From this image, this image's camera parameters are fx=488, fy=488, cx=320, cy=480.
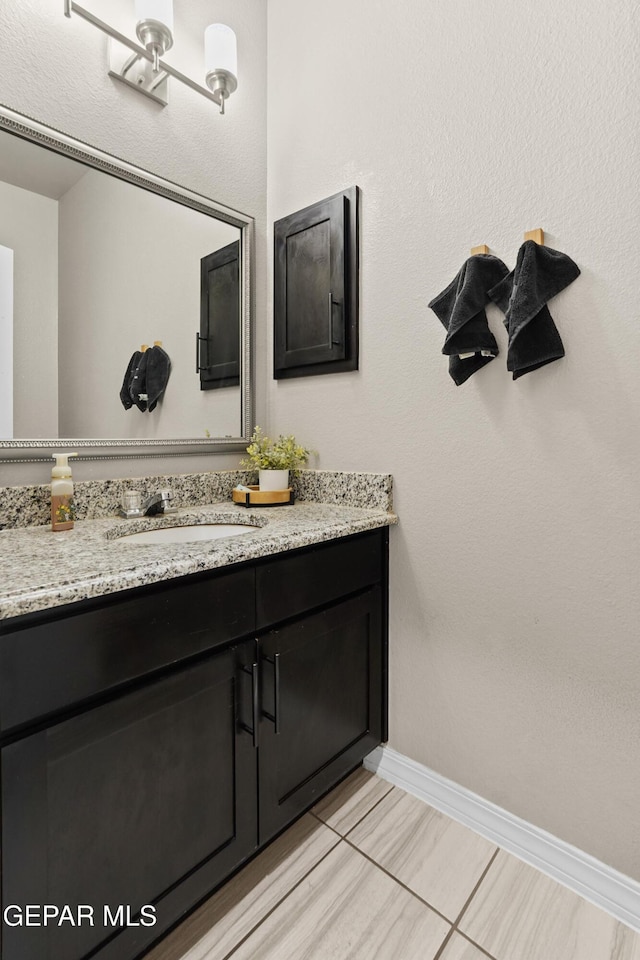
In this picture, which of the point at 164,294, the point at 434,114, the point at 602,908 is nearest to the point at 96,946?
the point at 602,908

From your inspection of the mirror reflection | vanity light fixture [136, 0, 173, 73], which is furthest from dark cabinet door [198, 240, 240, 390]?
vanity light fixture [136, 0, 173, 73]

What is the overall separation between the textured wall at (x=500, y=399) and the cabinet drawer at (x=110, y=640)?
69 cm

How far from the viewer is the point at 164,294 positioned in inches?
61.9

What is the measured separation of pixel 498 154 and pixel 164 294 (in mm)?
1046

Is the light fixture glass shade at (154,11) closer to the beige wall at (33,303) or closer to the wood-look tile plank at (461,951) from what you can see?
the beige wall at (33,303)

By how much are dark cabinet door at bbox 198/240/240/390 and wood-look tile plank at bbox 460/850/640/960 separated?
1655 mm

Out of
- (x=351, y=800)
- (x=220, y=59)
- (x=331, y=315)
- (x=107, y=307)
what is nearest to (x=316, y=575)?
(x=351, y=800)

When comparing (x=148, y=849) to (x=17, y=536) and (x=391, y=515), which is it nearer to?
(x=17, y=536)

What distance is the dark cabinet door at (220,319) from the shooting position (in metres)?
1.70

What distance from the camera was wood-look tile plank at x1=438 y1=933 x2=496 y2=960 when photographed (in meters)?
1.04

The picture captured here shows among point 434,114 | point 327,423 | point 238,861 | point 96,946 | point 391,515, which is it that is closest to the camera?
point 96,946

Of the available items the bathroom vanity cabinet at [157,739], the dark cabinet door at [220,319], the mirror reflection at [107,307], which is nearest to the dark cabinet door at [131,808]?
the bathroom vanity cabinet at [157,739]

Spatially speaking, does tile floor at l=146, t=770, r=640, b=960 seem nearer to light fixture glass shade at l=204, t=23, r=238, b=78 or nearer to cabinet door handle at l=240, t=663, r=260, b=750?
cabinet door handle at l=240, t=663, r=260, b=750

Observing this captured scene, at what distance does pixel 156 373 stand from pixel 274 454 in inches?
18.4
